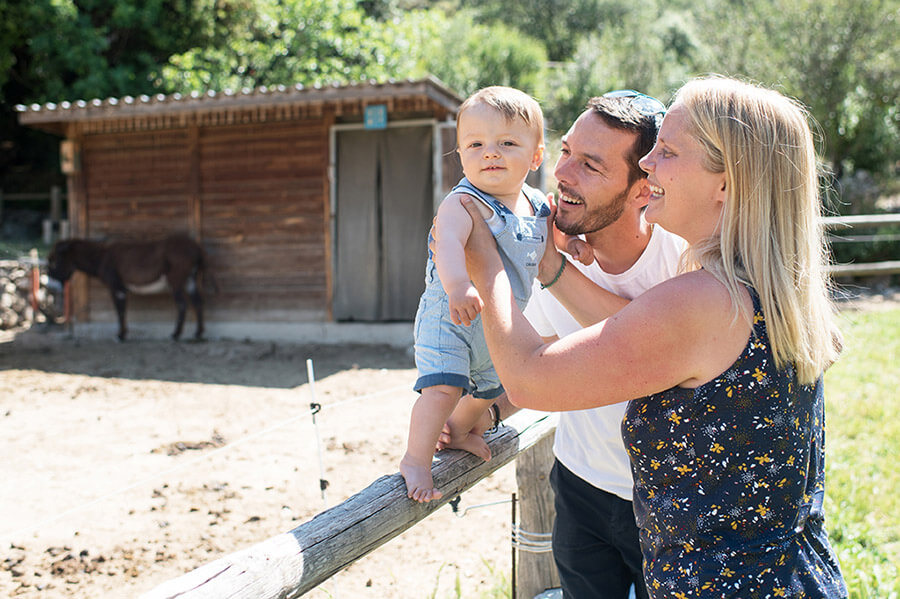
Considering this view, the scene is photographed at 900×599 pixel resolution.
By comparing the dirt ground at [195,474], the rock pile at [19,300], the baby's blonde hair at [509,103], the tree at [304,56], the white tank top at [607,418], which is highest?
the tree at [304,56]

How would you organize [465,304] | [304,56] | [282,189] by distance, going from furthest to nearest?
[304,56] < [282,189] < [465,304]

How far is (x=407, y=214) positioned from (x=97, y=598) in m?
7.21

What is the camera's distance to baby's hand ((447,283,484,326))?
1542mm

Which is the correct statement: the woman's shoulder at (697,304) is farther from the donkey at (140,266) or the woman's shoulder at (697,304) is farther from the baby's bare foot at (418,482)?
the donkey at (140,266)

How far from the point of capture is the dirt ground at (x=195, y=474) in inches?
137

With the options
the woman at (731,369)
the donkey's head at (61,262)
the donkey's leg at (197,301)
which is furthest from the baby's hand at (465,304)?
the donkey's head at (61,262)

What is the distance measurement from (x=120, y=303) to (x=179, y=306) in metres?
0.97

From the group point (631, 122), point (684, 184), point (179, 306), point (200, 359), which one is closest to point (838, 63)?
point (179, 306)

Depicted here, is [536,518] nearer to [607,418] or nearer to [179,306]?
[607,418]

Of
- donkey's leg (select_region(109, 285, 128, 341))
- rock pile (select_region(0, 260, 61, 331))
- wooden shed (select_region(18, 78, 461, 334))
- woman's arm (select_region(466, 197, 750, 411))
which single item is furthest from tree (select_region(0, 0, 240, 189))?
woman's arm (select_region(466, 197, 750, 411))

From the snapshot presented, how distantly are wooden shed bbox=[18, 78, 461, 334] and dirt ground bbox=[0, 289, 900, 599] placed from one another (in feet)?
6.14

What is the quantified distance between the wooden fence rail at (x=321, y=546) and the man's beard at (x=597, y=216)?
712 mm

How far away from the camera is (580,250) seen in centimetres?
199

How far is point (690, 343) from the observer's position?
48.1 inches
